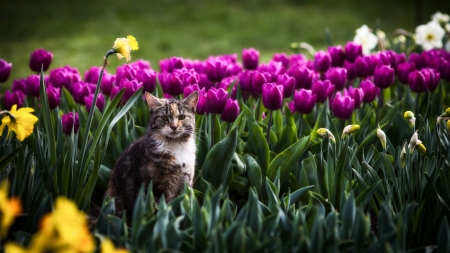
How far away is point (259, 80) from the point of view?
356 centimetres

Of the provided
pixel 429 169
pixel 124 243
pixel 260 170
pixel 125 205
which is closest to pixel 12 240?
pixel 124 243

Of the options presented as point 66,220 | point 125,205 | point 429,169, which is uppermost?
point 66,220

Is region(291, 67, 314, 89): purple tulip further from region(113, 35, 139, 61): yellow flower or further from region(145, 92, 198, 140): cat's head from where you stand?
region(113, 35, 139, 61): yellow flower

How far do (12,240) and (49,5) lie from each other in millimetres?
10911

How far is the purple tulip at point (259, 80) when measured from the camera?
3555mm

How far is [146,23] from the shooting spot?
11578 mm

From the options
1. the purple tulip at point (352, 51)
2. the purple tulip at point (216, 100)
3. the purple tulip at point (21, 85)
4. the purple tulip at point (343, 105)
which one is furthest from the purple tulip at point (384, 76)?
the purple tulip at point (21, 85)

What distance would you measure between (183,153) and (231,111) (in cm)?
41

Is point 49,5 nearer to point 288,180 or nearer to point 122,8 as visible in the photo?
point 122,8

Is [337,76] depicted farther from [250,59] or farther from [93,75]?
[93,75]

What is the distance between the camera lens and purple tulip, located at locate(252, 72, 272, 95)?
3555 mm

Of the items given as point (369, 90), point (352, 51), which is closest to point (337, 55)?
point (352, 51)

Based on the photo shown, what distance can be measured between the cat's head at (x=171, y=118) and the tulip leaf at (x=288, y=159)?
51 centimetres

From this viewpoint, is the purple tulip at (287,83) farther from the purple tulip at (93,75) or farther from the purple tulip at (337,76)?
the purple tulip at (93,75)
